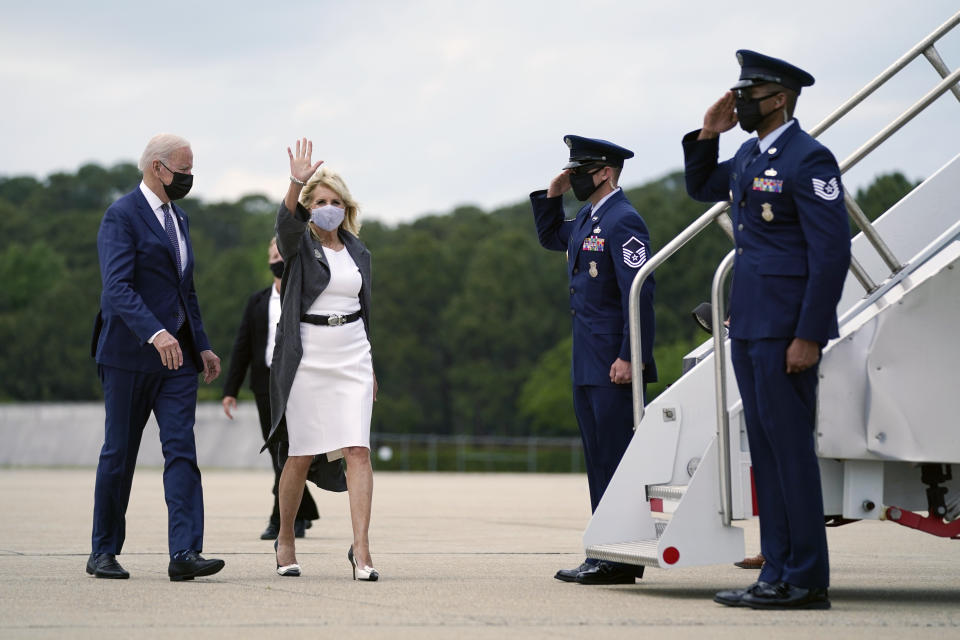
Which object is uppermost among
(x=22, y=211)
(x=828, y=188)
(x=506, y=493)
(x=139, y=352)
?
(x=22, y=211)

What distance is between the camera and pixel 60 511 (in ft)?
46.4

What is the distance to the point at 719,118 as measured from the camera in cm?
621

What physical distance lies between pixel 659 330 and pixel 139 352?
68772 millimetres

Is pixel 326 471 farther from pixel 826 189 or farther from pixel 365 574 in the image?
pixel 826 189

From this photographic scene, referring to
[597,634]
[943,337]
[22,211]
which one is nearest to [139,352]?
[597,634]

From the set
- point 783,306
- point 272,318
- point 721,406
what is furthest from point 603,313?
point 272,318

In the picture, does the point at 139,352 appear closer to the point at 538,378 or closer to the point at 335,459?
the point at 335,459

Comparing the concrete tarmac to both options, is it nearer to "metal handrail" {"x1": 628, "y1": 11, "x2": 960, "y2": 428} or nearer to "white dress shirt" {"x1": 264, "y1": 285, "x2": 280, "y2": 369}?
"metal handrail" {"x1": 628, "y1": 11, "x2": 960, "y2": 428}

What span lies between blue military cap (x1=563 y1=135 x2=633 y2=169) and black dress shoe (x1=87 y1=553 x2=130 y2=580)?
289 centimetres

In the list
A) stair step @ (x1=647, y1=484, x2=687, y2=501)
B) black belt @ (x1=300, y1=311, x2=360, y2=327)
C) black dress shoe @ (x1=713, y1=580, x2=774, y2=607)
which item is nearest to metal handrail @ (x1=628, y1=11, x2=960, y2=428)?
stair step @ (x1=647, y1=484, x2=687, y2=501)

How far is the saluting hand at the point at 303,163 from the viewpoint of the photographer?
6.93m

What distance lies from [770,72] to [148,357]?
10.6 feet

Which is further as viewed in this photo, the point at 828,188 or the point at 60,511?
the point at 60,511

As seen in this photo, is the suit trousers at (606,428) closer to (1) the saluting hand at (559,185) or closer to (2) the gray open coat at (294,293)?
(1) the saluting hand at (559,185)
